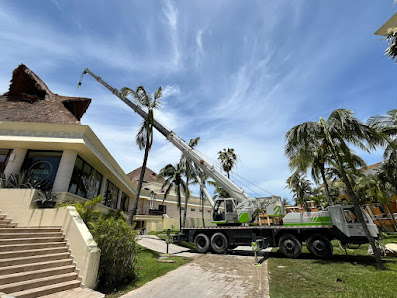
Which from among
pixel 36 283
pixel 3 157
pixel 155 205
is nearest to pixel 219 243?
pixel 36 283

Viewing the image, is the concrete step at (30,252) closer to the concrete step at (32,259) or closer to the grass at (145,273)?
the concrete step at (32,259)

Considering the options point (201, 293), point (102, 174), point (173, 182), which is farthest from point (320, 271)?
point (173, 182)

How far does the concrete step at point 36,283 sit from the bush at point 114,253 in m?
0.90

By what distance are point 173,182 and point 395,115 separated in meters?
23.6

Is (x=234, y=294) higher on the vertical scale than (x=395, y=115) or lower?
lower

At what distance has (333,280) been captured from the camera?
259 inches

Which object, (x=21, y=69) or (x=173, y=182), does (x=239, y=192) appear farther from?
(x=21, y=69)

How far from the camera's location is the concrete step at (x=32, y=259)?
5236mm

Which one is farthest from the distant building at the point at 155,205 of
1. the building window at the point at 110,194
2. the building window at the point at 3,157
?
the building window at the point at 3,157

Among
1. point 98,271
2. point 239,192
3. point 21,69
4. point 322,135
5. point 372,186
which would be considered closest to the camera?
point 98,271

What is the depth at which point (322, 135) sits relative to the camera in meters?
10.3

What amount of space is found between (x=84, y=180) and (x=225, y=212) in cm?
959

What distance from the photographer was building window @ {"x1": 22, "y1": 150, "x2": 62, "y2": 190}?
1049 cm

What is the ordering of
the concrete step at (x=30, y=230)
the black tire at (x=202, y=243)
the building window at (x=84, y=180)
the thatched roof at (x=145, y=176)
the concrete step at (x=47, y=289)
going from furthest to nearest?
the thatched roof at (x=145, y=176) → the black tire at (x=202, y=243) → the building window at (x=84, y=180) → the concrete step at (x=30, y=230) → the concrete step at (x=47, y=289)
